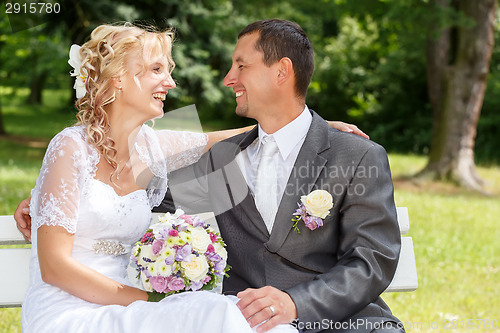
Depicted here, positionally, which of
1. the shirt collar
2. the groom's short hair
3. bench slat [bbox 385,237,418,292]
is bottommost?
bench slat [bbox 385,237,418,292]

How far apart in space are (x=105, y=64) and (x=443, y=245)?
20.3 feet

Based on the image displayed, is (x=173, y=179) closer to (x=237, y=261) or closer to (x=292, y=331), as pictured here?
(x=237, y=261)

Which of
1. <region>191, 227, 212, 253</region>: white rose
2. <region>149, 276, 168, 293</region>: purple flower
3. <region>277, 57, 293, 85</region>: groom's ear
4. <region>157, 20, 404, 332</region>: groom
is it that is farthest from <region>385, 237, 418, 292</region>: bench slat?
<region>149, 276, 168, 293</region>: purple flower

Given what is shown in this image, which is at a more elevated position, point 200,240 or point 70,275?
point 200,240

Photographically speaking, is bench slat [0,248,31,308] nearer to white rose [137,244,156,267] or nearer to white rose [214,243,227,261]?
white rose [137,244,156,267]

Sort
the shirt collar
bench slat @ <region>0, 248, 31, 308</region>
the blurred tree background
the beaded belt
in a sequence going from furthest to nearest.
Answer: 1. the blurred tree background
2. bench slat @ <region>0, 248, 31, 308</region>
3. the shirt collar
4. the beaded belt

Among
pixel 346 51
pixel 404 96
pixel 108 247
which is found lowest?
pixel 404 96

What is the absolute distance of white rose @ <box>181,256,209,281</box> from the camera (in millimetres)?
2852

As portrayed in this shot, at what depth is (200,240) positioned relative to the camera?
292cm

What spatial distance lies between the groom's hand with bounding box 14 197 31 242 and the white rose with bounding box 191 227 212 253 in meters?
1.13

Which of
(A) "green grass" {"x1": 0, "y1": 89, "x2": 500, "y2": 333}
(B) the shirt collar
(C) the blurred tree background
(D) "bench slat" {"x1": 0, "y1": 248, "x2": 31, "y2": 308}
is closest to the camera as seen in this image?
(B) the shirt collar

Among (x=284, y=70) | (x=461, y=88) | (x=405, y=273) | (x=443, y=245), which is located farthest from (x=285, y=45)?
(x=461, y=88)

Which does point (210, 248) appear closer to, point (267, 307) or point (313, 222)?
point (267, 307)

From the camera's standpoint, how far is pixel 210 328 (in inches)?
104
